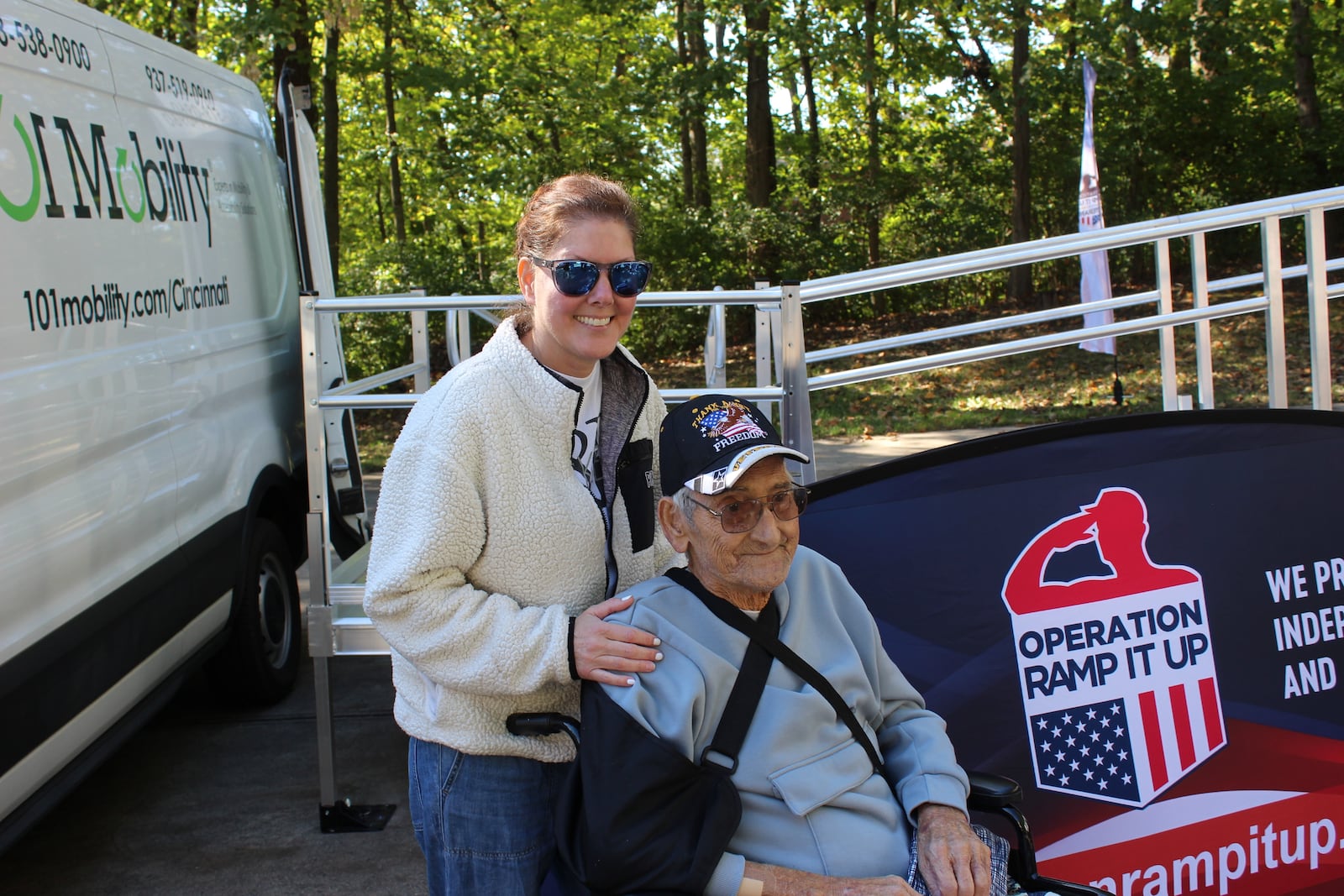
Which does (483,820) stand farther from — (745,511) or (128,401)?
(128,401)

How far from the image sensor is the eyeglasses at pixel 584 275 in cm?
210

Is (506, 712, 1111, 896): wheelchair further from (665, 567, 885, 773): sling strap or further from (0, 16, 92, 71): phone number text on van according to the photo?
(0, 16, 92, 71): phone number text on van

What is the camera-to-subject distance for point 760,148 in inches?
655

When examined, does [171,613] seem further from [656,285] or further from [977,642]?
[656,285]

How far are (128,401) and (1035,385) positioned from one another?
416 inches

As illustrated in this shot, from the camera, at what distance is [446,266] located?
16156 mm

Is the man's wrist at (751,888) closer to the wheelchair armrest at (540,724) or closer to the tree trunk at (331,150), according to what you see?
the wheelchair armrest at (540,724)

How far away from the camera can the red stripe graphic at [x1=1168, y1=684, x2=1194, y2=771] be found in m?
2.65

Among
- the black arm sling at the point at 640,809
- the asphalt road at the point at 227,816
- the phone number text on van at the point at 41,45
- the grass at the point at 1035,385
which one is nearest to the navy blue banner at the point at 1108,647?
the black arm sling at the point at 640,809

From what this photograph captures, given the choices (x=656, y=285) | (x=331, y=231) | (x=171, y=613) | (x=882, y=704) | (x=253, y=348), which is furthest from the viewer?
(x=656, y=285)

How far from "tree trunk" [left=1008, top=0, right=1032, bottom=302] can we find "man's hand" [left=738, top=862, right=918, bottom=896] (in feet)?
47.0

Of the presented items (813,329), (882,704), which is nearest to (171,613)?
(882,704)

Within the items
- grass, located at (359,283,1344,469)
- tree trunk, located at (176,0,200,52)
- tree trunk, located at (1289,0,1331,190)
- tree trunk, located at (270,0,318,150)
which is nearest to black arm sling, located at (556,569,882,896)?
grass, located at (359,283,1344,469)

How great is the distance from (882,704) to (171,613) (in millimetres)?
2701
